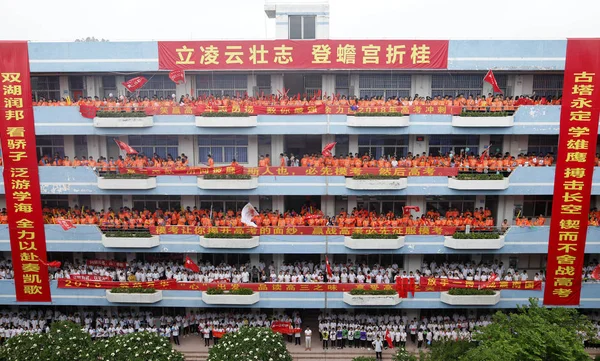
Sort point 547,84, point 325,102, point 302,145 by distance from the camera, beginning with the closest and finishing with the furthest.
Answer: point 325,102 → point 547,84 → point 302,145

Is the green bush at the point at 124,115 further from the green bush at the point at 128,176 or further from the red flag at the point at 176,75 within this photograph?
the green bush at the point at 128,176

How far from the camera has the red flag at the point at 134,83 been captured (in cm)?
1855

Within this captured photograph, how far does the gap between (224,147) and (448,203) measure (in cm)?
1086

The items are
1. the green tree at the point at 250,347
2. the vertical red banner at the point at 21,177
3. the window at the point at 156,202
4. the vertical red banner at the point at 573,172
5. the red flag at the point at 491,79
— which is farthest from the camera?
the window at the point at 156,202

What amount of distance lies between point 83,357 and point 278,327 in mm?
7768

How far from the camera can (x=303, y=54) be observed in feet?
60.0

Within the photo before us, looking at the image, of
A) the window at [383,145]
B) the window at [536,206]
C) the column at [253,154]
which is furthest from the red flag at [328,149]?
the window at [536,206]

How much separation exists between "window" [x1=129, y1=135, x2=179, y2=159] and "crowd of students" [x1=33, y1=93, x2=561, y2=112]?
5.89 ft

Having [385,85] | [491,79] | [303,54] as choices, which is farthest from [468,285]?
[303,54]

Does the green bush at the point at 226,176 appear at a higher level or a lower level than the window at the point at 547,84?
lower

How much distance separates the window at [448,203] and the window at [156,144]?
12.1 meters

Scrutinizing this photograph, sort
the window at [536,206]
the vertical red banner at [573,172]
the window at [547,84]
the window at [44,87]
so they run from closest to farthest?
the vertical red banner at [573,172] → the window at [547,84] → the window at [536,206] → the window at [44,87]

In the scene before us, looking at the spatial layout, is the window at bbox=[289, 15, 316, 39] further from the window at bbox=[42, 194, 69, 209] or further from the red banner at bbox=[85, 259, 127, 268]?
the red banner at bbox=[85, 259, 127, 268]

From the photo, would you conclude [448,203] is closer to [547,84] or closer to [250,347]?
[547,84]
